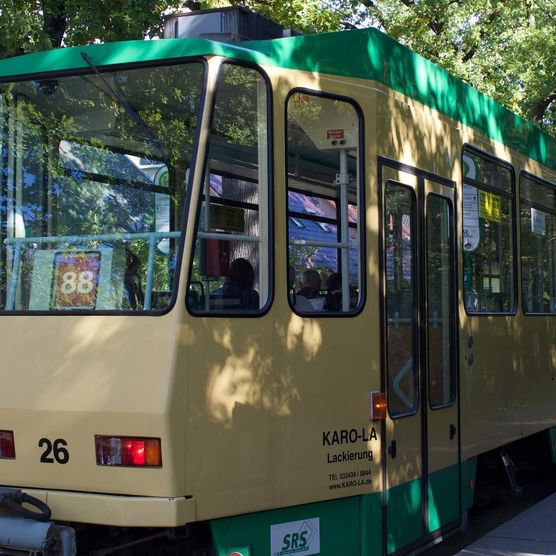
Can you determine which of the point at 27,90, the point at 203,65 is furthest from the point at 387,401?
the point at 27,90

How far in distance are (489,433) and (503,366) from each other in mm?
580

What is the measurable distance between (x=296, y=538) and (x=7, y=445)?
4.94 feet

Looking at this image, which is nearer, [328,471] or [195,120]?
[195,120]

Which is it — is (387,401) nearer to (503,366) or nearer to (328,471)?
(328,471)

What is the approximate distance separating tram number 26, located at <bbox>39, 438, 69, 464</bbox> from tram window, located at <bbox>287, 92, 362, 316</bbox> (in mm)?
1324

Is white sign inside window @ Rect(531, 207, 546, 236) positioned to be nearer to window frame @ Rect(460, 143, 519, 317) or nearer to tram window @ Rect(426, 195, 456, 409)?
window frame @ Rect(460, 143, 519, 317)

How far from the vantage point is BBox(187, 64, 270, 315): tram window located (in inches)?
175

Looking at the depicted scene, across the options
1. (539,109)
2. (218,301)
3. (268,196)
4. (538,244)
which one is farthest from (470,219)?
(539,109)

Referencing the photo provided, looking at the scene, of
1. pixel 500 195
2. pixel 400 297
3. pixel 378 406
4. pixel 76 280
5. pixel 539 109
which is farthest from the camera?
pixel 539 109

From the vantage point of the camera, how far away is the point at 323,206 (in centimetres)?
511

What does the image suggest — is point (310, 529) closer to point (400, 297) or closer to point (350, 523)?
point (350, 523)

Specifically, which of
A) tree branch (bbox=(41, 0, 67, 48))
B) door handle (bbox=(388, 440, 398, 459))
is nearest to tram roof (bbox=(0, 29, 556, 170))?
door handle (bbox=(388, 440, 398, 459))

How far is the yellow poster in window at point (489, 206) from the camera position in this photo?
6784mm

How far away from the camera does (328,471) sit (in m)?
4.89
